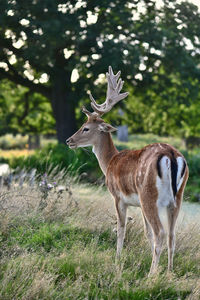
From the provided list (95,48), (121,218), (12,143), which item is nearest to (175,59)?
(95,48)

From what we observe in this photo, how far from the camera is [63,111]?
15.8 meters

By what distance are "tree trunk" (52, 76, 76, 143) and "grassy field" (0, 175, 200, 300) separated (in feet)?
27.7

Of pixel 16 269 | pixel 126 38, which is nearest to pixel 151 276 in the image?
pixel 16 269

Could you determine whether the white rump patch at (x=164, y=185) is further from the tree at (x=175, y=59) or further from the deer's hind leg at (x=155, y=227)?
the tree at (x=175, y=59)

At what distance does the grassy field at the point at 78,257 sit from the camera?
4125 mm

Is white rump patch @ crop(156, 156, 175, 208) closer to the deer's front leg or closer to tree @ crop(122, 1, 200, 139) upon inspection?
the deer's front leg

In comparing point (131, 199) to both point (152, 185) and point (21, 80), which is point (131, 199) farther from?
point (21, 80)

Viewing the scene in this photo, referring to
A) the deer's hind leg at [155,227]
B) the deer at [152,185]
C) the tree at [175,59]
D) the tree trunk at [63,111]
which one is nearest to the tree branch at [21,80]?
the tree trunk at [63,111]

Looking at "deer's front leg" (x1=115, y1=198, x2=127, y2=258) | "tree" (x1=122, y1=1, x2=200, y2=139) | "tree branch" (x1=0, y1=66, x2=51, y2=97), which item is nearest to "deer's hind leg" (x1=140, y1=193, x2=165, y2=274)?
"deer's front leg" (x1=115, y1=198, x2=127, y2=258)

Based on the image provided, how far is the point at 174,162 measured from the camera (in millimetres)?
4410

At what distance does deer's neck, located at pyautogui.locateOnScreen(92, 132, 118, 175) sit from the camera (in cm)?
589

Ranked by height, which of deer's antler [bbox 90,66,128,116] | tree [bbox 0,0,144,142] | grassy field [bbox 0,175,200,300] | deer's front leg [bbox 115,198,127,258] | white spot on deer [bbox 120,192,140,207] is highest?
tree [bbox 0,0,144,142]

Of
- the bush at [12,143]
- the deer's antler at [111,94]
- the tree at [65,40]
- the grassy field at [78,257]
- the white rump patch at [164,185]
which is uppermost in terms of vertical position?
the tree at [65,40]

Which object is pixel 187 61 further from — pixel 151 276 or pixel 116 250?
pixel 151 276
